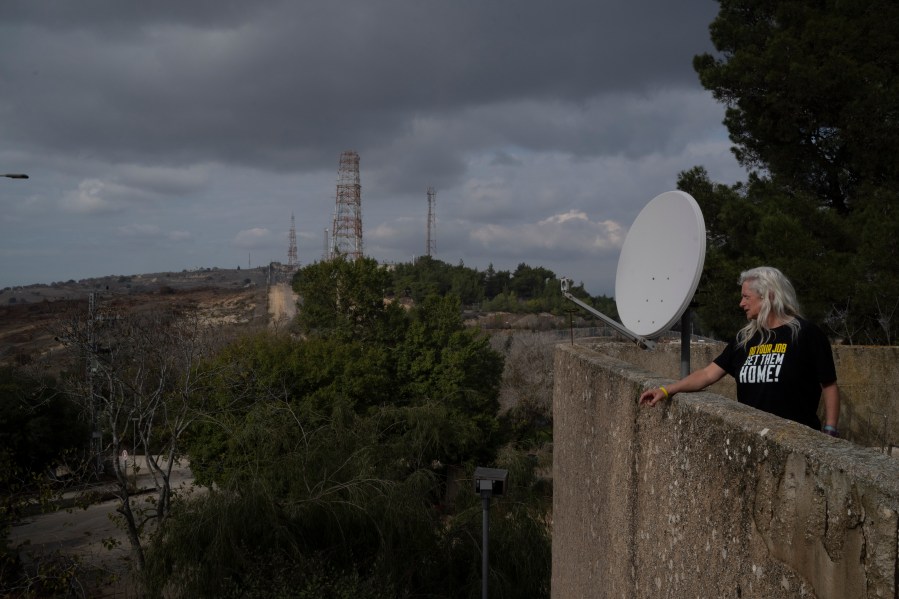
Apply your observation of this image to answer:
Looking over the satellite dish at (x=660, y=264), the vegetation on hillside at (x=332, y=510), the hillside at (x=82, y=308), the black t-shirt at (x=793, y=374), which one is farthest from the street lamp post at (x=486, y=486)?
the hillside at (x=82, y=308)

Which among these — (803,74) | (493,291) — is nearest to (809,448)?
(803,74)

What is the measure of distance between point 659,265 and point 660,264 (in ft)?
0.05

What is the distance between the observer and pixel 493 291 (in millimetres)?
93938

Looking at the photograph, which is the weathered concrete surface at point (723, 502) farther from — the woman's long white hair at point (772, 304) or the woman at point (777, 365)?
the woman's long white hair at point (772, 304)

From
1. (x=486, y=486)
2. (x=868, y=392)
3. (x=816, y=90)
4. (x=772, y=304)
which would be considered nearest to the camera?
(x=772, y=304)

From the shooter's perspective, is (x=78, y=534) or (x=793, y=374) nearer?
(x=793, y=374)

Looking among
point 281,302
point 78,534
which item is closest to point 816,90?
point 78,534

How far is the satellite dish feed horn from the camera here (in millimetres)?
4125

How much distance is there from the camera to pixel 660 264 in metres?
4.69

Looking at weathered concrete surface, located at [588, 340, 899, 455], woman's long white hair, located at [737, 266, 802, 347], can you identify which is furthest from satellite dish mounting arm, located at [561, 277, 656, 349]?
woman's long white hair, located at [737, 266, 802, 347]

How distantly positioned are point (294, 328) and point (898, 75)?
113 feet

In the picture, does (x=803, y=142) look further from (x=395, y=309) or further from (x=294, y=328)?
(x=294, y=328)

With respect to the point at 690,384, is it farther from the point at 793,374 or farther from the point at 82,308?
the point at 82,308

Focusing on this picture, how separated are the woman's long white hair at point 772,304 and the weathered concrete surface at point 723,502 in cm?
53
